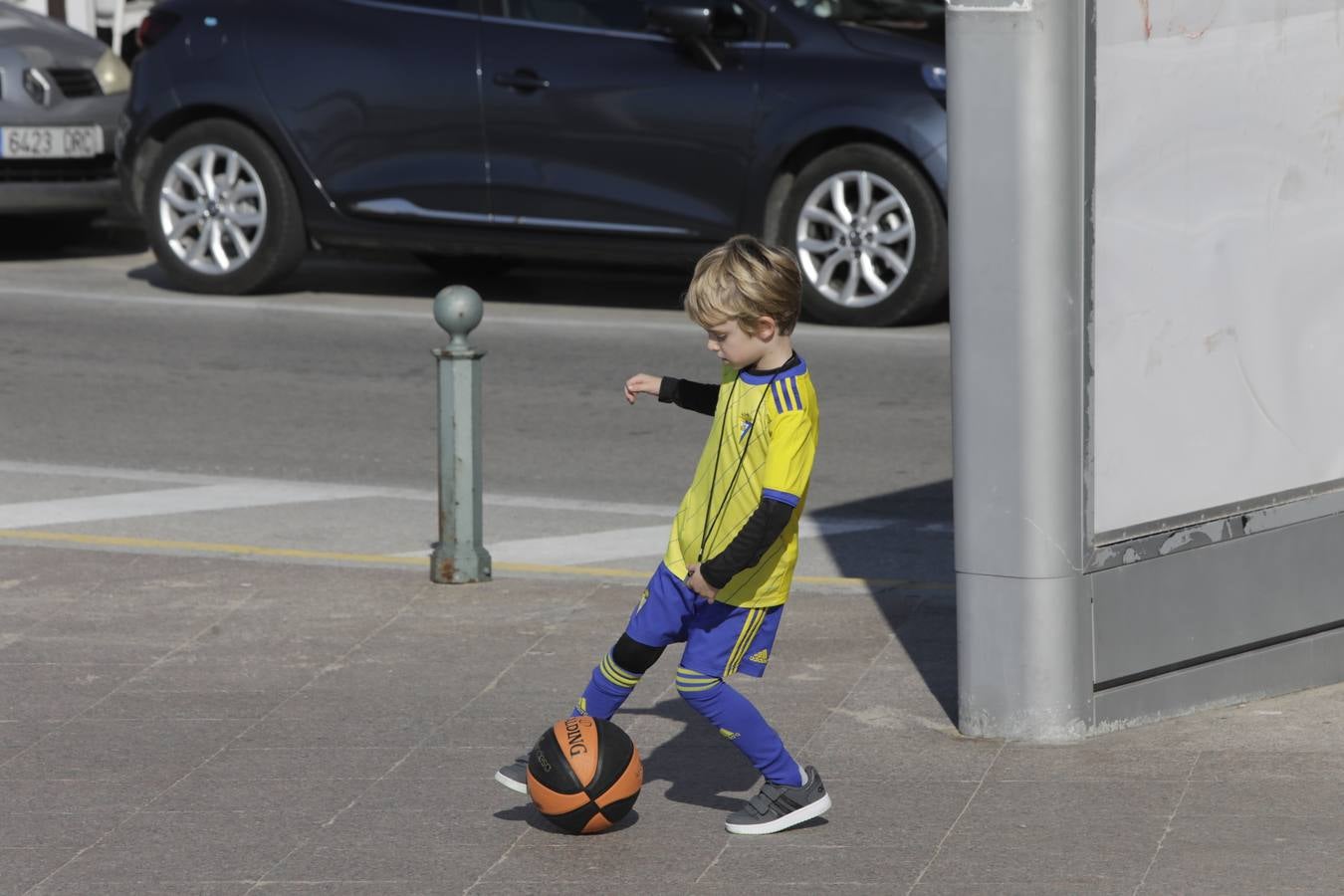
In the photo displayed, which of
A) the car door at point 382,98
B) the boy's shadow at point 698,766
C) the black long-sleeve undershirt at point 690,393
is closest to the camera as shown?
the black long-sleeve undershirt at point 690,393

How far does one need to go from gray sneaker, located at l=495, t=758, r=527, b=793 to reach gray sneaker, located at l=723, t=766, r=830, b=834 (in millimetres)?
495

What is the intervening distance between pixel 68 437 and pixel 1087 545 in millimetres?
5539

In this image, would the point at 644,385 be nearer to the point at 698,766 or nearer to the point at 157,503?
the point at 698,766

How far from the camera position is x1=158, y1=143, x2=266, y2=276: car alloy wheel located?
12.9 meters

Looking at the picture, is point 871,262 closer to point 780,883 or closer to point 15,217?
point 15,217

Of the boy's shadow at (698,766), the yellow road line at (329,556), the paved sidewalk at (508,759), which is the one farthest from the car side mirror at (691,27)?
the boy's shadow at (698,766)

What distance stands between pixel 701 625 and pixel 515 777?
2.03 ft

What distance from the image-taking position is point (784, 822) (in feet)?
16.0

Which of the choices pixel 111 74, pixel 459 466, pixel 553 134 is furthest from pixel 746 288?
pixel 111 74

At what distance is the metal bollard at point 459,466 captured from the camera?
7047 mm

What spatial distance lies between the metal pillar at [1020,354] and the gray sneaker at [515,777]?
44.0 inches

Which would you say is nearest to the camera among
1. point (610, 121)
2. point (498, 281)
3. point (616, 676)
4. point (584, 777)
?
point (584, 777)

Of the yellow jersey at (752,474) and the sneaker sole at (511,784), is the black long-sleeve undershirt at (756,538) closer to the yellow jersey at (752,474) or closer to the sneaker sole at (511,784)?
the yellow jersey at (752,474)

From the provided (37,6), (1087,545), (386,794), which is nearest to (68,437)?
(386,794)
